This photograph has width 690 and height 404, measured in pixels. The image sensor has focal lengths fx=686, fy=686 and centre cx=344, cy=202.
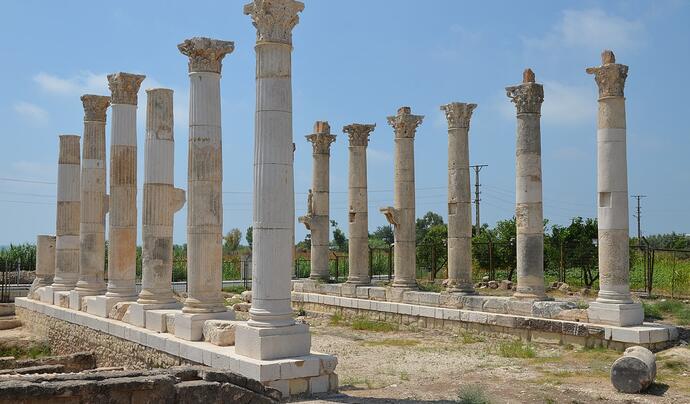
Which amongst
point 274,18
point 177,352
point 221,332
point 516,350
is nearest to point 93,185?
point 177,352

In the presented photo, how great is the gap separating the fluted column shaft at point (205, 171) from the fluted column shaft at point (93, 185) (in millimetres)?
8002

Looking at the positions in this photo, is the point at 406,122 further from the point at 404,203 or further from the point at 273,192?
the point at 273,192

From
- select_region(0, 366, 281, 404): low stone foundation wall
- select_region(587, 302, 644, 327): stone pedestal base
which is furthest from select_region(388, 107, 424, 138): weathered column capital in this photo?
select_region(0, 366, 281, 404): low stone foundation wall

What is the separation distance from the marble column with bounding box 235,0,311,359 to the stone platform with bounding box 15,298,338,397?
41 cm

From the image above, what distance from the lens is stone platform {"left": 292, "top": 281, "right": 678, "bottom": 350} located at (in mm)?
15211

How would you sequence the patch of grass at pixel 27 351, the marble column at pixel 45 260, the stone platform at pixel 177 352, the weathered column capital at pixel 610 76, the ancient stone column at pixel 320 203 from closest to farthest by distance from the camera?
the stone platform at pixel 177 352 → the weathered column capital at pixel 610 76 → the patch of grass at pixel 27 351 → the marble column at pixel 45 260 → the ancient stone column at pixel 320 203

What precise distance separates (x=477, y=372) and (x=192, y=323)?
5692 mm

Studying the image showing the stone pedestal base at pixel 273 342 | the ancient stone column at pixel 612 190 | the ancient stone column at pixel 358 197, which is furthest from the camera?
the ancient stone column at pixel 358 197

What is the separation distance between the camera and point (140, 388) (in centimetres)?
902

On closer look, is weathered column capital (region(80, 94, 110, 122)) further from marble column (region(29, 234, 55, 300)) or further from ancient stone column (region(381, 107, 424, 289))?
ancient stone column (region(381, 107, 424, 289))

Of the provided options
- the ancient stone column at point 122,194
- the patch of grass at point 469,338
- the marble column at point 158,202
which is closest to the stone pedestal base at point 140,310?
the marble column at point 158,202

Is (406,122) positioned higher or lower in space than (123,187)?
higher

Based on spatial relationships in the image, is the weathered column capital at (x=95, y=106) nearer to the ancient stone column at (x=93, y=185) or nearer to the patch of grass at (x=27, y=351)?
the ancient stone column at (x=93, y=185)

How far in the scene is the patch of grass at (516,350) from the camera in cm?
1512
